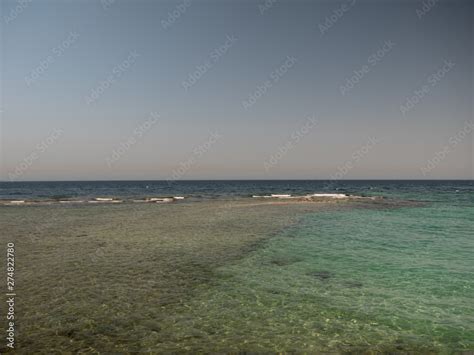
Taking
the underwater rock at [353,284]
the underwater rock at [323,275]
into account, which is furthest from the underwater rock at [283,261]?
the underwater rock at [353,284]

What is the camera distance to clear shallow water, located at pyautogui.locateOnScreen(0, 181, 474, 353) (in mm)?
9117

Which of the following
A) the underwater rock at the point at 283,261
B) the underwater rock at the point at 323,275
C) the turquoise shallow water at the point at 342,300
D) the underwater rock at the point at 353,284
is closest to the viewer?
the turquoise shallow water at the point at 342,300

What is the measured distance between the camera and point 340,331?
31.2 feet

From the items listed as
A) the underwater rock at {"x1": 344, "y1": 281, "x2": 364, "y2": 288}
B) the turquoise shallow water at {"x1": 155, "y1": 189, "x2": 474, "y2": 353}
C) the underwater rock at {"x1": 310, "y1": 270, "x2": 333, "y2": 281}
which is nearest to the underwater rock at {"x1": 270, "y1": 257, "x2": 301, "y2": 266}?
the turquoise shallow water at {"x1": 155, "y1": 189, "x2": 474, "y2": 353}

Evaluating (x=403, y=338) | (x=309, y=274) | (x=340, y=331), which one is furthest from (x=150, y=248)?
(x=403, y=338)

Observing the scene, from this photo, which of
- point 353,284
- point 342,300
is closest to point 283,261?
point 353,284

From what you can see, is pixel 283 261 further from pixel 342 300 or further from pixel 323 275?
pixel 342 300

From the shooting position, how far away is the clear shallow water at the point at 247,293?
29.9 ft

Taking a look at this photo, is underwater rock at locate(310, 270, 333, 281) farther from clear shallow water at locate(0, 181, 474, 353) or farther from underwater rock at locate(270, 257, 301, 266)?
underwater rock at locate(270, 257, 301, 266)

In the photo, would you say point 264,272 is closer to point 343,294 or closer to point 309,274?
point 309,274

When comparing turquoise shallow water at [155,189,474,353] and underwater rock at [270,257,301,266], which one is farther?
underwater rock at [270,257,301,266]

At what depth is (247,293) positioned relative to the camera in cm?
1255

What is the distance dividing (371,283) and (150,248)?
1341 cm

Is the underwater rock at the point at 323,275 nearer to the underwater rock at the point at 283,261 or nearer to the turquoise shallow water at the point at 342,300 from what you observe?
the turquoise shallow water at the point at 342,300
